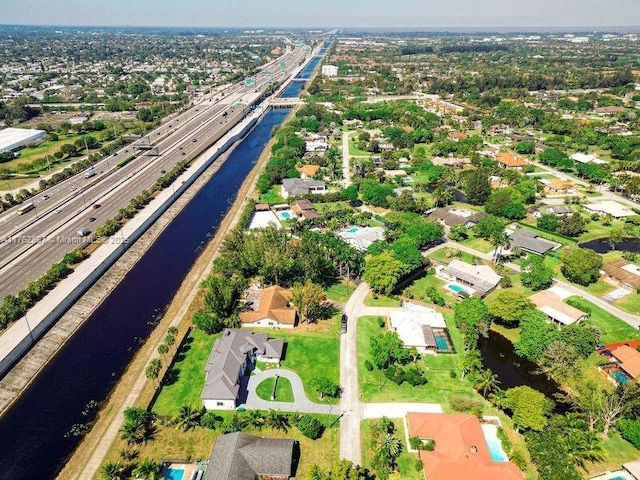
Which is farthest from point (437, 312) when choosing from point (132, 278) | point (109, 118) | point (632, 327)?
point (109, 118)

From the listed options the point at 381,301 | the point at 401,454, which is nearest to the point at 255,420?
the point at 401,454

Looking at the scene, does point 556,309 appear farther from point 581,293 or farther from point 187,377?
point 187,377

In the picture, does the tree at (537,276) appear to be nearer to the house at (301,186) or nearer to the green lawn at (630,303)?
the green lawn at (630,303)

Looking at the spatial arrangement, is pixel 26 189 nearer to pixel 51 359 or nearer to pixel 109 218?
pixel 109 218

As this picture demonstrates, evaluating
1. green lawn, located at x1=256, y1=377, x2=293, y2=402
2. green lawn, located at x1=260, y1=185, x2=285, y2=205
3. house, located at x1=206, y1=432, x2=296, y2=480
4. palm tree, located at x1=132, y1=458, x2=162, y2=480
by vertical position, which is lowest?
green lawn, located at x1=260, y1=185, x2=285, y2=205

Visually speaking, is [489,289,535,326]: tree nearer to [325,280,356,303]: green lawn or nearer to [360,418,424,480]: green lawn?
[325,280,356,303]: green lawn

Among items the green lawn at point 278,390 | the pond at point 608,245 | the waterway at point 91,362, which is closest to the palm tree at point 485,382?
the green lawn at point 278,390

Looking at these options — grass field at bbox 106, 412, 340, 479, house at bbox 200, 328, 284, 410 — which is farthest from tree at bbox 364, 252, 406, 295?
grass field at bbox 106, 412, 340, 479
